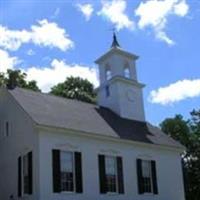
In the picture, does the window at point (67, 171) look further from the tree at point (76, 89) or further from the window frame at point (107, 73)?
the tree at point (76, 89)

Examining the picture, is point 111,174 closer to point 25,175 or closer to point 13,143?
point 25,175

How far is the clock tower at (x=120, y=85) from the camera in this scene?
28156mm

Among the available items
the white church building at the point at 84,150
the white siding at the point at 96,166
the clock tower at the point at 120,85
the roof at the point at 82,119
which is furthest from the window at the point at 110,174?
the clock tower at the point at 120,85

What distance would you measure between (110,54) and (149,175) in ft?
29.5

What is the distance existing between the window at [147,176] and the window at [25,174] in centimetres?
618

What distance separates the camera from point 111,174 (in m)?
22.7

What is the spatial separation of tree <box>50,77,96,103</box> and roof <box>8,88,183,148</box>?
13836mm

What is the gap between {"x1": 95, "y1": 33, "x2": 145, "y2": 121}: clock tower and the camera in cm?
2816

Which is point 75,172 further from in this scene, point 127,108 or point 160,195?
point 127,108

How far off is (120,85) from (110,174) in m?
7.32

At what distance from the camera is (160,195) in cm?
2489

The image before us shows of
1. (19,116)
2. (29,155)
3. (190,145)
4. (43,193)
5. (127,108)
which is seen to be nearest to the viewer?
(43,193)

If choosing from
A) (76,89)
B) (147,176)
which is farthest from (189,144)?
(147,176)

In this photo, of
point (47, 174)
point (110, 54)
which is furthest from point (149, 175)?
point (110, 54)
